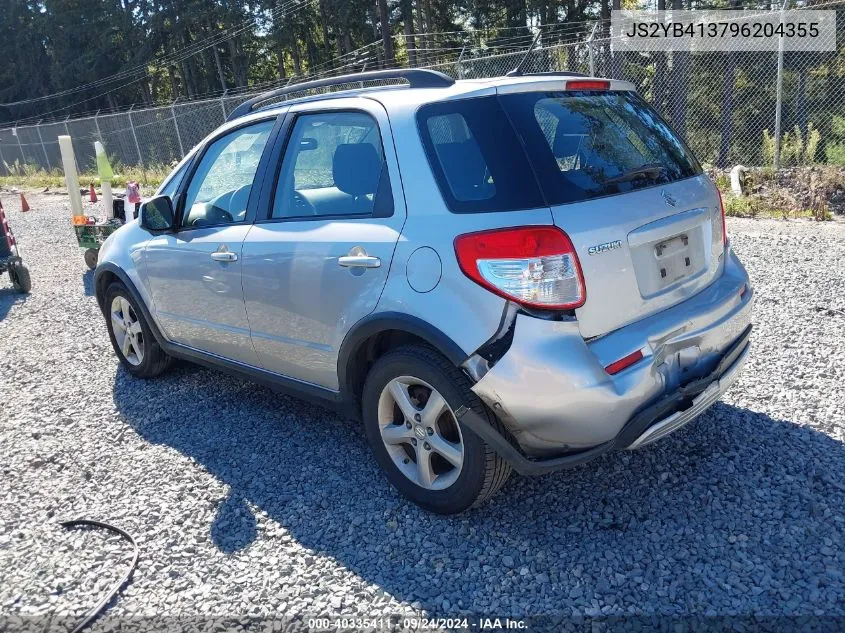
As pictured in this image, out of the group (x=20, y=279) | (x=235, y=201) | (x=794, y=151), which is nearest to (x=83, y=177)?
(x=20, y=279)

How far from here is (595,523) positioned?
300 centimetres

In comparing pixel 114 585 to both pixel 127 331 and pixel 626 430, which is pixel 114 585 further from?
pixel 127 331

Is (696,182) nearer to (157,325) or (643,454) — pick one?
(643,454)

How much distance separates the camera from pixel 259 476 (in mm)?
3658

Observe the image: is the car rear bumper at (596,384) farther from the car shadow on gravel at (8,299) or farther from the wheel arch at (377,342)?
the car shadow on gravel at (8,299)

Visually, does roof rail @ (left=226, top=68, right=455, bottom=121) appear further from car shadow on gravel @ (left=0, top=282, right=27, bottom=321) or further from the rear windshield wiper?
car shadow on gravel @ (left=0, top=282, right=27, bottom=321)

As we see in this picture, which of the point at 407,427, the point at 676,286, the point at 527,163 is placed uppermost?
the point at 527,163

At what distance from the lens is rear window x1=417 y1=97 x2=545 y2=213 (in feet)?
8.85

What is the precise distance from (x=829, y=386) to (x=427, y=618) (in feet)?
9.53

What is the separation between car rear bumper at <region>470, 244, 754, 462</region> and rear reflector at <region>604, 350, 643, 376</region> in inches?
0.7

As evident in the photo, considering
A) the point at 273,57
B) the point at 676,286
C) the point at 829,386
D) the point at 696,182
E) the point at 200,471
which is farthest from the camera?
the point at 273,57

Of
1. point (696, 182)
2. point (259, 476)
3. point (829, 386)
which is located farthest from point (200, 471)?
point (829, 386)

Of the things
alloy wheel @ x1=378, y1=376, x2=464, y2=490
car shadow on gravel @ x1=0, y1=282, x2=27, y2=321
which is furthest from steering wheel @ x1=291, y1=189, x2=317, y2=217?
car shadow on gravel @ x1=0, y1=282, x2=27, y2=321

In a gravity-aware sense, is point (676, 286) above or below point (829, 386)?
above
